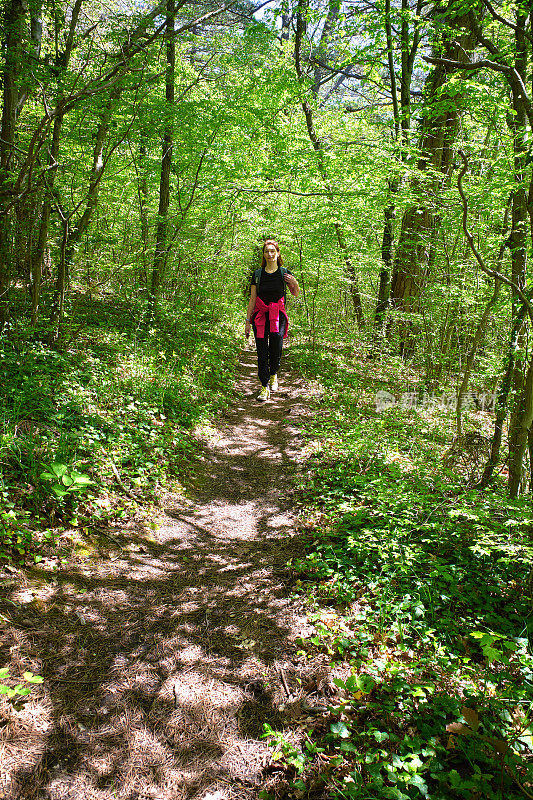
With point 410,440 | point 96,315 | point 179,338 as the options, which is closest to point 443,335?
point 410,440

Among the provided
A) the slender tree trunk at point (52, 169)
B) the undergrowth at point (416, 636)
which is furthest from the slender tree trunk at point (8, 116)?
the undergrowth at point (416, 636)

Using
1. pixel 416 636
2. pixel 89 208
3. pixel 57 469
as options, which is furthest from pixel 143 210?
pixel 416 636

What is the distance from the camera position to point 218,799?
1924 millimetres

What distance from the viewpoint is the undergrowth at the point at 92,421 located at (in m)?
3.48

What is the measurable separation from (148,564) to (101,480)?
3.37ft

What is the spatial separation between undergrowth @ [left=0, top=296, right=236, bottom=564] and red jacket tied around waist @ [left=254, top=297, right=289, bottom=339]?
1643 millimetres

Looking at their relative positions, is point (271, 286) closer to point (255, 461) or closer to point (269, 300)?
point (269, 300)

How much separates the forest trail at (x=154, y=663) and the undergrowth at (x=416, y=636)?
0.27 metres

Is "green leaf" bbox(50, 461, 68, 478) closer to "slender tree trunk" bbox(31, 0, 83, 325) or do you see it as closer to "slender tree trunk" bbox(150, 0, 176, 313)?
"slender tree trunk" bbox(31, 0, 83, 325)

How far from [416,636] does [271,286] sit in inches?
202

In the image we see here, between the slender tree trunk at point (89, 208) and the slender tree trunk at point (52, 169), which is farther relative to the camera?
the slender tree trunk at point (89, 208)

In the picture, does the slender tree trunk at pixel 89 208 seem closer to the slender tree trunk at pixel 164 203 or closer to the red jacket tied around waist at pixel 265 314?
the slender tree trunk at pixel 164 203

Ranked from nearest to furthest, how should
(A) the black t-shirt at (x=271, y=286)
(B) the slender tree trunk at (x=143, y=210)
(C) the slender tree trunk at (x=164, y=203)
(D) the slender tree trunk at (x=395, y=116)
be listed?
(A) the black t-shirt at (x=271, y=286) → (C) the slender tree trunk at (x=164, y=203) → (B) the slender tree trunk at (x=143, y=210) → (D) the slender tree trunk at (x=395, y=116)

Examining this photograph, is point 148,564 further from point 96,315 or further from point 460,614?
point 96,315
